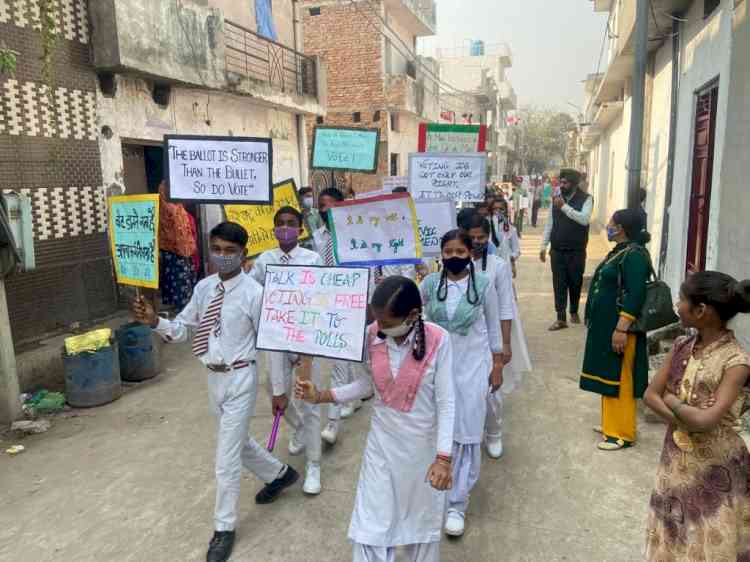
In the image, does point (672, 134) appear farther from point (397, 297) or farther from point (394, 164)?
point (394, 164)

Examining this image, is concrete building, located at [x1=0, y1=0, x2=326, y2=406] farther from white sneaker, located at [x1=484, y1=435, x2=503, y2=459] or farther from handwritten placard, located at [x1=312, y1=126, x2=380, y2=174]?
white sneaker, located at [x1=484, y1=435, x2=503, y2=459]

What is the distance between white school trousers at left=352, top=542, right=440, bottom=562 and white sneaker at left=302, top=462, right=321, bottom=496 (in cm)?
123

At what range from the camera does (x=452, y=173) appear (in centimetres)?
662

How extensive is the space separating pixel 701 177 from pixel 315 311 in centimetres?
585

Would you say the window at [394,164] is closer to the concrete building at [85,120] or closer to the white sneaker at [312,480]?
the concrete building at [85,120]

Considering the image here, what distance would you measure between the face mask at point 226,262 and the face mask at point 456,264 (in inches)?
45.7

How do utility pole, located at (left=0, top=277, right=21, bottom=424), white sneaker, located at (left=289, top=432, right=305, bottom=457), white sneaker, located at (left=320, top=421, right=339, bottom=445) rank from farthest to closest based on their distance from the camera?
utility pole, located at (left=0, top=277, right=21, bottom=424) < white sneaker, located at (left=320, top=421, right=339, bottom=445) < white sneaker, located at (left=289, top=432, right=305, bottom=457)

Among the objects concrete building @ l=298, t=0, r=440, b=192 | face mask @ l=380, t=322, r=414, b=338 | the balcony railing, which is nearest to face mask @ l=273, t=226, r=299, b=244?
face mask @ l=380, t=322, r=414, b=338

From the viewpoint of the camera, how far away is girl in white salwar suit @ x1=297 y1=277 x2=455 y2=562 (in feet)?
8.75

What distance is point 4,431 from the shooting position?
206 inches

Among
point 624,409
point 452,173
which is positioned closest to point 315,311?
point 624,409

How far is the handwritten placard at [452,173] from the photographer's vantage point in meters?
6.60

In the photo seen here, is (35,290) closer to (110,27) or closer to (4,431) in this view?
(4,431)

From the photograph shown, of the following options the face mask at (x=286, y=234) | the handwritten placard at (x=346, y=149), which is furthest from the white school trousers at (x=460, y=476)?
the handwritten placard at (x=346, y=149)
